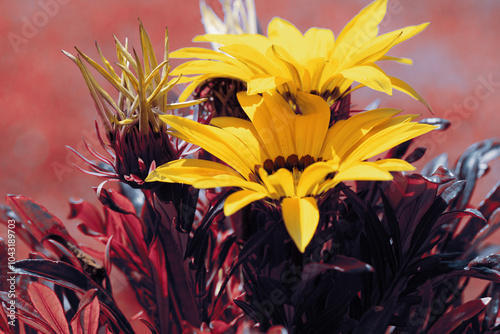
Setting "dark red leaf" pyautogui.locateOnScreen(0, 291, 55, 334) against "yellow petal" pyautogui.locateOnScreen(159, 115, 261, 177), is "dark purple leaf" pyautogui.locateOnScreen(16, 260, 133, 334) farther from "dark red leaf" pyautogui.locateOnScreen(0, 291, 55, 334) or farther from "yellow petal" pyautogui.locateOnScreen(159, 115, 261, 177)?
"yellow petal" pyautogui.locateOnScreen(159, 115, 261, 177)

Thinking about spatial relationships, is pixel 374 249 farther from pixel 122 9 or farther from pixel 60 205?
pixel 122 9

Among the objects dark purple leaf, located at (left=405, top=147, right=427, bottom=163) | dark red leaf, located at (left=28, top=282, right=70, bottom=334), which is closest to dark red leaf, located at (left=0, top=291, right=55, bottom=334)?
dark red leaf, located at (left=28, top=282, right=70, bottom=334)

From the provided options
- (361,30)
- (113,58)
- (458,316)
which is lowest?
(458,316)

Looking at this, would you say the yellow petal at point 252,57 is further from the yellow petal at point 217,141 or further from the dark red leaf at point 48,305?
the dark red leaf at point 48,305

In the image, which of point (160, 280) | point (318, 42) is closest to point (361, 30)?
point (318, 42)

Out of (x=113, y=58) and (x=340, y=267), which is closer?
(x=340, y=267)

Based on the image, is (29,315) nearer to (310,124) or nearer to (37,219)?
(37,219)

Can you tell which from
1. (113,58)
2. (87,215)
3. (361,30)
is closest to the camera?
(361,30)
